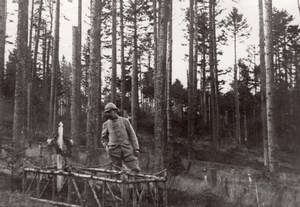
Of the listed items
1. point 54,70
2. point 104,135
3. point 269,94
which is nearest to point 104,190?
point 104,135

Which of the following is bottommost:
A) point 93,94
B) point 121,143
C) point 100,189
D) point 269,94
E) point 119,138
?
point 100,189

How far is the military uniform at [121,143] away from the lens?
8844 mm

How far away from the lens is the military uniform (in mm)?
8844

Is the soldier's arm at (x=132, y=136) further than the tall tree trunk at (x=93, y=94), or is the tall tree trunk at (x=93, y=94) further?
the tall tree trunk at (x=93, y=94)

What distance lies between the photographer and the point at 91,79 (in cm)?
1216

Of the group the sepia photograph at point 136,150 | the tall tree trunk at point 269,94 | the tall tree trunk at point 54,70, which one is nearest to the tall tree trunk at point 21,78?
the sepia photograph at point 136,150

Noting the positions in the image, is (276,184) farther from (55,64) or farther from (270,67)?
(55,64)

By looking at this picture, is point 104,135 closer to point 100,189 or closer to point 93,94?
point 100,189

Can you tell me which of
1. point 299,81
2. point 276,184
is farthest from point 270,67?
point 299,81

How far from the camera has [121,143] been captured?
29.0 feet

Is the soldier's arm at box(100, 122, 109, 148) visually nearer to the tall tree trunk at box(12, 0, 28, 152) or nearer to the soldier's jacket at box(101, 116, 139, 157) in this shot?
the soldier's jacket at box(101, 116, 139, 157)

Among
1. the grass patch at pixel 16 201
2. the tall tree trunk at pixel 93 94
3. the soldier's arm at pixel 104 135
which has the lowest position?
the grass patch at pixel 16 201

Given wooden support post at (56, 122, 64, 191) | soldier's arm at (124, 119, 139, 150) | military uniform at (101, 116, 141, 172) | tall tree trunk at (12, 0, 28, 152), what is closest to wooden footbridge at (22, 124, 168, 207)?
wooden support post at (56, 122, 64, 191)

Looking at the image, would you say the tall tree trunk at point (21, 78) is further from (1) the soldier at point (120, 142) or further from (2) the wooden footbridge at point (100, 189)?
(1) the soldier at point (120, 142)
